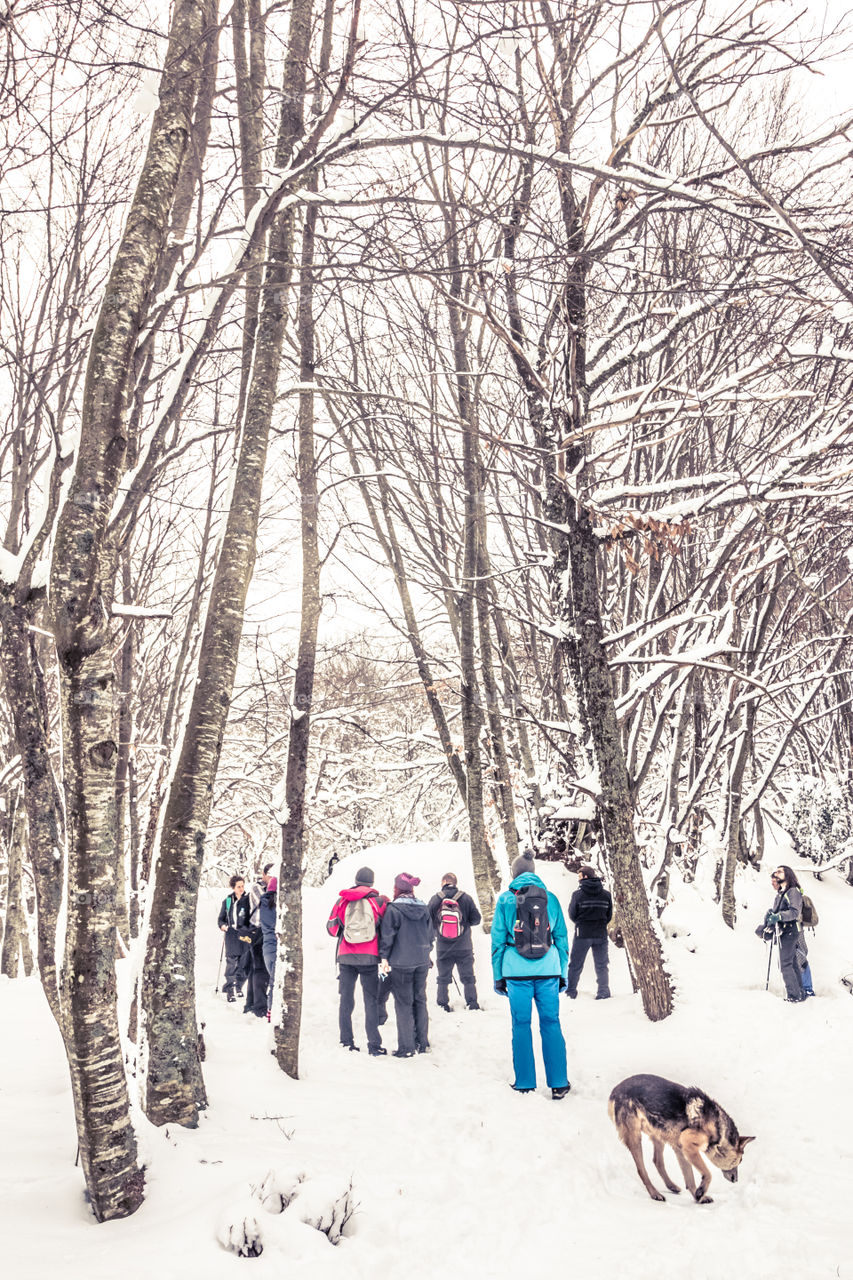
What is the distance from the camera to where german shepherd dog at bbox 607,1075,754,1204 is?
144 inches

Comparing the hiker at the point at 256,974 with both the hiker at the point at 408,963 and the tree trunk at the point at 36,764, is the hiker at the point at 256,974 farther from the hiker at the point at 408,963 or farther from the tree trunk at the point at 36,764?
the tree trunk at the point at 36,764

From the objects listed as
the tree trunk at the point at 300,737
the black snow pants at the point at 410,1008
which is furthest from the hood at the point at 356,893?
the tree trunk at the point at 300,737

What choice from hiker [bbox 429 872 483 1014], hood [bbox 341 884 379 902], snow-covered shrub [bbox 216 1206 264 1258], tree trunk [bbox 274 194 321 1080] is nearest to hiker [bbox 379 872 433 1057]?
hood [bbox 341 884 379 902]

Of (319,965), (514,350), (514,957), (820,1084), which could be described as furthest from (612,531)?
(319,965)

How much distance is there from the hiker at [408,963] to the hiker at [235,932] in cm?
243

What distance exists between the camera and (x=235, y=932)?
30.1ft

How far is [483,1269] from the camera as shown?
A: 3.05 metres

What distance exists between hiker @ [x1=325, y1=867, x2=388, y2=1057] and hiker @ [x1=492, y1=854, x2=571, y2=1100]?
2.02 meters

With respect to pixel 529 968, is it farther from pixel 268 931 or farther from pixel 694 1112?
pixel 268 931

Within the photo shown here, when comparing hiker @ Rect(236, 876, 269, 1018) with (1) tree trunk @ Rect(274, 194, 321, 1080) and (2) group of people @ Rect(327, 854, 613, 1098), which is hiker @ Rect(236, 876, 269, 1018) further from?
(1) tree trunk @ Rect(274, 194, 321, 1080)

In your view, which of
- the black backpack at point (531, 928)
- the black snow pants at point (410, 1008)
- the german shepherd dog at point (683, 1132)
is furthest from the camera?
the black snow pants at point (410, 1008)

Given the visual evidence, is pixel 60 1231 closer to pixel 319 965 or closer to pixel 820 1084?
pixel 820 1084

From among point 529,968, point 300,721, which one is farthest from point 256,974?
point 529,968

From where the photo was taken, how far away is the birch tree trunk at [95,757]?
2.77 metres
